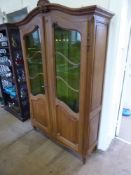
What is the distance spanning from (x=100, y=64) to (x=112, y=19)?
0.50 m

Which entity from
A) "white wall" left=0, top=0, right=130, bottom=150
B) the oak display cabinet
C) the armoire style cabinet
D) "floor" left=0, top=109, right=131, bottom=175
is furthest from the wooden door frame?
the oak display cabinet

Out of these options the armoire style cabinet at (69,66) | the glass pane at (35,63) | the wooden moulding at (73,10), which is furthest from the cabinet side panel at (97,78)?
the glass pane at (35,63)

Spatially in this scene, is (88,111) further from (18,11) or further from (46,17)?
(18,11)

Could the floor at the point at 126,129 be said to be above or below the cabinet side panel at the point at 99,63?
below

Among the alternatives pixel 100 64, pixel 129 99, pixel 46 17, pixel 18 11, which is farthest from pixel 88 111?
pixel 18 11

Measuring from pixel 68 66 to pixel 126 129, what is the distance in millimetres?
1756

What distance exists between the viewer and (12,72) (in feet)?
9.41

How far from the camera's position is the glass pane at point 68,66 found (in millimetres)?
1594

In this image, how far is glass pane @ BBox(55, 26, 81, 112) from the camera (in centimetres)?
159

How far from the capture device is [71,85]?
179cm

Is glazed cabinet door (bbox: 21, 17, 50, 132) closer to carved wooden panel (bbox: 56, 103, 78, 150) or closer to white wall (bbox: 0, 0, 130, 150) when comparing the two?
carved wooden panel (bbox: 56, 103, 78, 150)

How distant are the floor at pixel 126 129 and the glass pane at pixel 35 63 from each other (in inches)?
63.0

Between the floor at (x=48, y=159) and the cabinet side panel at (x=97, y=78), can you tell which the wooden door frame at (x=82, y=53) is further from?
the floor at (x=48, y=159)

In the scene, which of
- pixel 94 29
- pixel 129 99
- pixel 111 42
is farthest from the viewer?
pixel 129 99
